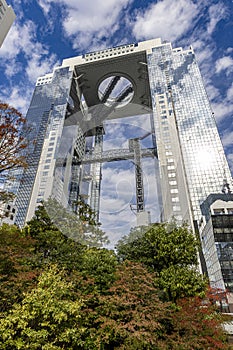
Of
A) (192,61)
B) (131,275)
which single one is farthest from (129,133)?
(192,61)

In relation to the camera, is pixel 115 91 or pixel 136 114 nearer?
pixel 136 114

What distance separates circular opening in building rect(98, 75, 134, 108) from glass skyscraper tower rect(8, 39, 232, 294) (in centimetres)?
17

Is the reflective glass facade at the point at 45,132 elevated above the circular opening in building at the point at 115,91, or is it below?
below

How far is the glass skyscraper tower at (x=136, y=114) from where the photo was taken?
3034 cm

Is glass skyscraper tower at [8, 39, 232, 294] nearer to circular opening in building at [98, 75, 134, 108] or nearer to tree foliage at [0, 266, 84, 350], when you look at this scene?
circular opening in building at [98, 75, 134, 108]

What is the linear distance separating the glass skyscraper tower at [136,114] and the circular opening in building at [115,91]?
0.57 feet

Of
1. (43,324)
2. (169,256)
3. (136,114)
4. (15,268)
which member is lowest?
(43,324)

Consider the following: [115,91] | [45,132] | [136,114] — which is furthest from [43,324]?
[115,91]

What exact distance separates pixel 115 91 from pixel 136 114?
12154 mm

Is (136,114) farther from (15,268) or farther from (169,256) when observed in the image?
(15,268)

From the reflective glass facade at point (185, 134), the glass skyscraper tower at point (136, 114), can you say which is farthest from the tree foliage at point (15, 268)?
the reflective glass facade at point (185, 134)

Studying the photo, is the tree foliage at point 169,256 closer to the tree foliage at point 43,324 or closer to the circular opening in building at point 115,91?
the tree foliage at point 43,324

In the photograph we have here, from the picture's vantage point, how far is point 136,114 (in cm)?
2911

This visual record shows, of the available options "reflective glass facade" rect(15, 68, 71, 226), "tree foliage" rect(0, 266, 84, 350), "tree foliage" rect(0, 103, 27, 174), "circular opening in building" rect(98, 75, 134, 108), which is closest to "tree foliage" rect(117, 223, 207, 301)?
"tree foliage" rect(0, 266, 84, 350)
